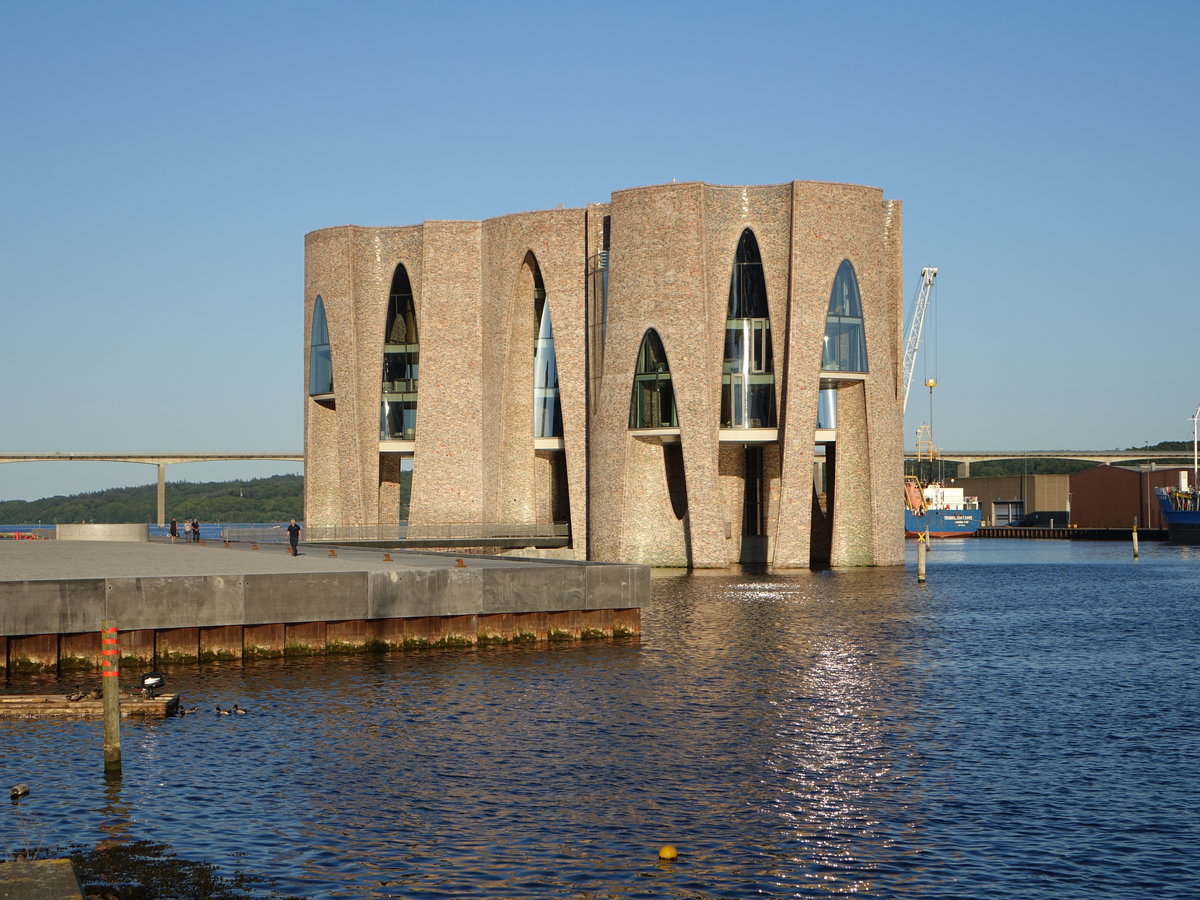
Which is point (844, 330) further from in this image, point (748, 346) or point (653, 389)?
point (653, 389)

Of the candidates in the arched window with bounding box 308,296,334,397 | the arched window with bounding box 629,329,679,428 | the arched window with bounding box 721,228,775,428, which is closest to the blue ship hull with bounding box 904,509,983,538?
the arched window with bounding box 308,296,334,397

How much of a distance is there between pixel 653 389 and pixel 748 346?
17.3 ft

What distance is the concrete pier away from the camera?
32.2m

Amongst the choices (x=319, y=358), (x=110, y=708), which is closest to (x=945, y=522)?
(x=319, y=358)

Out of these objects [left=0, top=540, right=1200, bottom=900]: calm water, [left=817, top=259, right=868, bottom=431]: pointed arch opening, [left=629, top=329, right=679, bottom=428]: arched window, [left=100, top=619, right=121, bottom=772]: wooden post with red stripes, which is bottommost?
[left=0, top=540, right=1200, bottom=900]: calm water

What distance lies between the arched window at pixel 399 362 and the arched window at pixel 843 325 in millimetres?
26248

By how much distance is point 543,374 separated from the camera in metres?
82.0

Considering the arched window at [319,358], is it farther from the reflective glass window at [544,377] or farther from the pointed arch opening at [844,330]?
A: the pointed arch opening at [844,330]

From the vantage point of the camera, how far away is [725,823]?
1859cm

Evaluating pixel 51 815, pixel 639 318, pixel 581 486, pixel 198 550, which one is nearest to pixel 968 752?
pixel 51 815

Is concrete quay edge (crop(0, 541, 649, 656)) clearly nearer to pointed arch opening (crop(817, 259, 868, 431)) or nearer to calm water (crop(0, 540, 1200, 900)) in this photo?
calm water (crop(0, 540, 1200, 900))

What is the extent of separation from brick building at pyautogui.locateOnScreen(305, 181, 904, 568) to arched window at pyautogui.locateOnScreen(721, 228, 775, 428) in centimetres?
10

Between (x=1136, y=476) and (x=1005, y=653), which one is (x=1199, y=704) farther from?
(x=1136, y=476)

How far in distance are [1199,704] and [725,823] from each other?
14627 mm
